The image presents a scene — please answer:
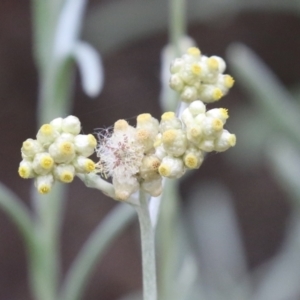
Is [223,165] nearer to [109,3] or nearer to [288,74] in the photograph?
[288,74]

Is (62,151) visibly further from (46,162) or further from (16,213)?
(16,213)

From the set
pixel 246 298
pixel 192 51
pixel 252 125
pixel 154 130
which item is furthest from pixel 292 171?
pixel 154 130

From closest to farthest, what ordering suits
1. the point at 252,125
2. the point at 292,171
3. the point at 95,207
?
the point at 292,171 → the point at 252,125 → the point at 95,207

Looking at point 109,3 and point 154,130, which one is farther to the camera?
point 109,3

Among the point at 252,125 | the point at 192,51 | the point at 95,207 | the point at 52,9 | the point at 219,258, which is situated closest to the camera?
the point at 192,51

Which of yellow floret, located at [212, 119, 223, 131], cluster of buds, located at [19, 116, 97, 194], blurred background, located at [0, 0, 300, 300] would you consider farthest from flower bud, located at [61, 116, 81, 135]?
blurred background, located at [0, 0, 300, 300]

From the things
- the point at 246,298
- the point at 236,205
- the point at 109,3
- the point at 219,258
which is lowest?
the point at 246,298
